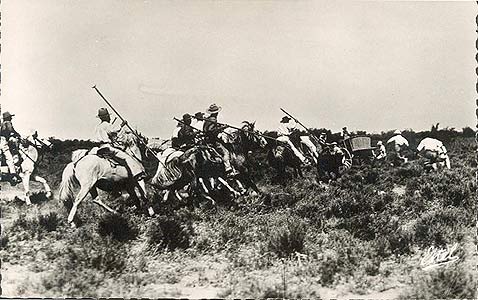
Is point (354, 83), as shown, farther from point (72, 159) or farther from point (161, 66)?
point (72, 159)

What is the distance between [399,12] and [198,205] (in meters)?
4.55

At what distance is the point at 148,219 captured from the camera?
760 cm

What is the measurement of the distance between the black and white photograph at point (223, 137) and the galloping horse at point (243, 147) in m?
0.02

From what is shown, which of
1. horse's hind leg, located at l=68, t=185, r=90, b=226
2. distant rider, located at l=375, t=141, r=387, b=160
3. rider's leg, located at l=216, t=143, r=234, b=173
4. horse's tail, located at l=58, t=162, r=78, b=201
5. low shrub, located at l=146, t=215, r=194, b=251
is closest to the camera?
low shrub, located at l=146, t=215, r=194, b=251

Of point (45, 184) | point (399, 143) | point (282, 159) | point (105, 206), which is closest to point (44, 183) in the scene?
point (45, 184)

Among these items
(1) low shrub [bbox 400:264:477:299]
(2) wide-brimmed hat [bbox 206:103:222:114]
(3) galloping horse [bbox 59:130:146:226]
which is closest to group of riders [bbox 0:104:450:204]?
(2) wide-brimmed hat [bbox 206:103:222:114]

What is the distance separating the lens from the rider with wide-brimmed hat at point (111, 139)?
7684 millimetres

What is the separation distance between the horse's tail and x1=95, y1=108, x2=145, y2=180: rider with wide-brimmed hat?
58 centimetres

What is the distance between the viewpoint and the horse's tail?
762 centimetres

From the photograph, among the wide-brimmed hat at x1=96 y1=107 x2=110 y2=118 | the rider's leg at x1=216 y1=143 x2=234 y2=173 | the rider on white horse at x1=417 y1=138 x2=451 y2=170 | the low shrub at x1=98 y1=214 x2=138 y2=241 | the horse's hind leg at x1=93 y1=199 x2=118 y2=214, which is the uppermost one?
the wide-brimmed hat at x1=96 y1=107 x2=110 y2=118

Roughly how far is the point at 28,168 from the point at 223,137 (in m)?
3.37

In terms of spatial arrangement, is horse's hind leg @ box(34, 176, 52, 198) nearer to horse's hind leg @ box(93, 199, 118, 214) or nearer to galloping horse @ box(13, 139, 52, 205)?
galloping horse @ box(13, 139, 52, 205)

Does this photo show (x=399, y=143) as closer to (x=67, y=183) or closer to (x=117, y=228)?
(x=117, y=228)

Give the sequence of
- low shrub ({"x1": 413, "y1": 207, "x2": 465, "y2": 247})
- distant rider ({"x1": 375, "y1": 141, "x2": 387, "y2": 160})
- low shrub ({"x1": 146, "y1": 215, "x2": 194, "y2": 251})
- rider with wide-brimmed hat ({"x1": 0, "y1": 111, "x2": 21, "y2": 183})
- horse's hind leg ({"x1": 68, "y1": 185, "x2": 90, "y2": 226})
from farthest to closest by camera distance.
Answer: distant rider ({"x1": 375, "y1": 141, "x2": 387, "y2": 160}), rider with wide-brimmed hat ({"x1": 0, "y1": 111, "x2": 21, "y2": 183}), horse's hind leg ({"x1": 68, "y1": 185, "x2": 90, "y2": 226}), low shrub ({"x1": 146, "y1": 215, "x2": 194, "y2": 251}), low shrub ({"x1": 413, "y1": 207, "x2": 465, "y2": 247})
